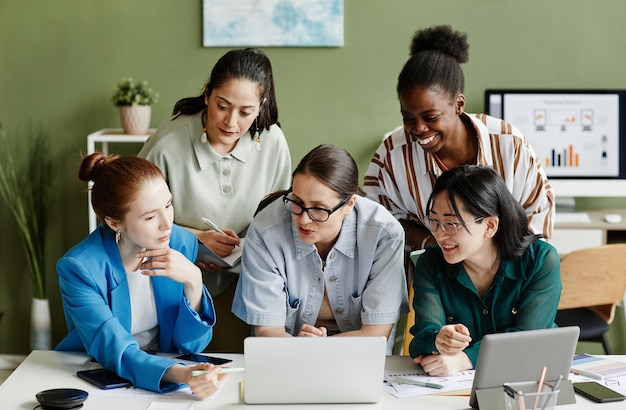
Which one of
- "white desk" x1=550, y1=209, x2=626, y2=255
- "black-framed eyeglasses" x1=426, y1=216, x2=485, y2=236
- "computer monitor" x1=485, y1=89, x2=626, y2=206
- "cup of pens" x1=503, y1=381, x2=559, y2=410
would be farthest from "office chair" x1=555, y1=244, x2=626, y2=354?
"cup of pens" x1=503, y1=381, x2=559, y2=410

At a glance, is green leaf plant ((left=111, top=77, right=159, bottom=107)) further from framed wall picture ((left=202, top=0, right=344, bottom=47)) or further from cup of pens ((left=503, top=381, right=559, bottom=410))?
cup of pens ((left=503, top=381, right=559, bottom=410))

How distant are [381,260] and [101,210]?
733 millimetres

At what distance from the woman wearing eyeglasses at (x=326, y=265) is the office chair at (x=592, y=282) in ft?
4.01

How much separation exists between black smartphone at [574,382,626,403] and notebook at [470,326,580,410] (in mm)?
156

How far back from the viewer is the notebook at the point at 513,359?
5.57 feet

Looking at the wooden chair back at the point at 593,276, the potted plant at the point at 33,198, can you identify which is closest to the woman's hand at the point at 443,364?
the wooden chair back at the point at 593,276

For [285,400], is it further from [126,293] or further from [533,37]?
[533,37]

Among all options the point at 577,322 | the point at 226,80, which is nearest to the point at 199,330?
the point at 226,80

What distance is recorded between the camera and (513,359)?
5.60ft

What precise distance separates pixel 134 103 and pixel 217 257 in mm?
1604

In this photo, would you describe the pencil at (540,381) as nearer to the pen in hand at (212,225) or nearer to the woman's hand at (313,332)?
the woman's hand at (313,332)

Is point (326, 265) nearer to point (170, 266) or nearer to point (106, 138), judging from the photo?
point (170, 266)

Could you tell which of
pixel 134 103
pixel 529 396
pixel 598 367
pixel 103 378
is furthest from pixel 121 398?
pixel 134 103

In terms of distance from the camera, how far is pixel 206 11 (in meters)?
3.96
